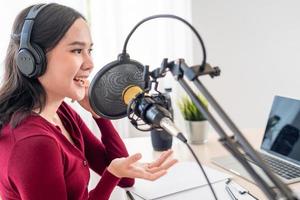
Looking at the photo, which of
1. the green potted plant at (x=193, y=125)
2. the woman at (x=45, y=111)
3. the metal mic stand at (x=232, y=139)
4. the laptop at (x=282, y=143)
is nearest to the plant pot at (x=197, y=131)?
the green potted plant at (x=193, y=125)

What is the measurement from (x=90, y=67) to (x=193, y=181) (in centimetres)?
47

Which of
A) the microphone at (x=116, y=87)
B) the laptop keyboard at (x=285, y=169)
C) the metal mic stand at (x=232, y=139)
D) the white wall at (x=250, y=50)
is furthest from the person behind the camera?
the white wall at (x=250, y=50)

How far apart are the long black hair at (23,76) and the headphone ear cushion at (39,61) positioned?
17 mm

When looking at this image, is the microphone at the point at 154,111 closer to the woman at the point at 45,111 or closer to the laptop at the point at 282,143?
the woman at the point at 45,111

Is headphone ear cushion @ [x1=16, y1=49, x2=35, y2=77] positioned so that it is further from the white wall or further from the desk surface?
the white wall

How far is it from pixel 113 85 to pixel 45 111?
12.7 inches

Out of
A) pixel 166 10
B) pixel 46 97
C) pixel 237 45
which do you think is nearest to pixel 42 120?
pixel 46 97

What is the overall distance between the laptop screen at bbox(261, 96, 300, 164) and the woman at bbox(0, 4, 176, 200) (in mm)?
517

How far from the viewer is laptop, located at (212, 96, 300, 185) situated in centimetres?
125

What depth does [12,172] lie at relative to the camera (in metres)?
0.88

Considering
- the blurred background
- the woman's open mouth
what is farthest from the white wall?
the woman's open mouth

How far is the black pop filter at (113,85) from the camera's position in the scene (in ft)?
2.61

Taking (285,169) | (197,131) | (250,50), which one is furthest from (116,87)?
(250,50)

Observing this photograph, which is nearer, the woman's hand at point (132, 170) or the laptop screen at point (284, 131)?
the woman's hand at point (132, 170)
